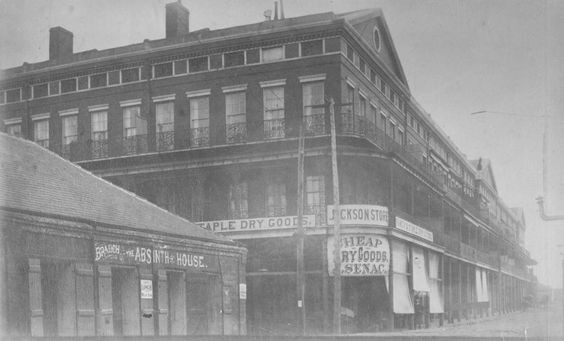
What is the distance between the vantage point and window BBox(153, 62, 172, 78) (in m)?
Result: 23.1

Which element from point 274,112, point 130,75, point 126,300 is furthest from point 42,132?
point 126,300

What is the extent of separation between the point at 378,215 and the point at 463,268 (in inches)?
648

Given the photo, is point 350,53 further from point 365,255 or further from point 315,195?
point 365,255

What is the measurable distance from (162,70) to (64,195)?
790 centimetres

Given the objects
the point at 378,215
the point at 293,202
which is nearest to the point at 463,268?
the point at 378,215

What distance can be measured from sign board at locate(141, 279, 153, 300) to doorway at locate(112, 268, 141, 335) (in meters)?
0.17

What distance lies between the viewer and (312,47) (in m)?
24.7

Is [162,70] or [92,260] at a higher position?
[162,70]

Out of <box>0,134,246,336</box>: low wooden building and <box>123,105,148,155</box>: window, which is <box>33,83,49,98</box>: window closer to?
<box>123,105,148,155</box>: window

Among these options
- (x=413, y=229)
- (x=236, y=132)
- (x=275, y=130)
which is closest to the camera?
(x=275, y=130)

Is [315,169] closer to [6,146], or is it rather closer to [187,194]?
[187,194]

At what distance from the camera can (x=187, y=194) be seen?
24281mm

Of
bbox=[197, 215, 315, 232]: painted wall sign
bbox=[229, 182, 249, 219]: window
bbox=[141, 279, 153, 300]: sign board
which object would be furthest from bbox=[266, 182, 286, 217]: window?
bbox=[141, 279, 153, 300]: sign board

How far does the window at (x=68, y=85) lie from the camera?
23.0m
